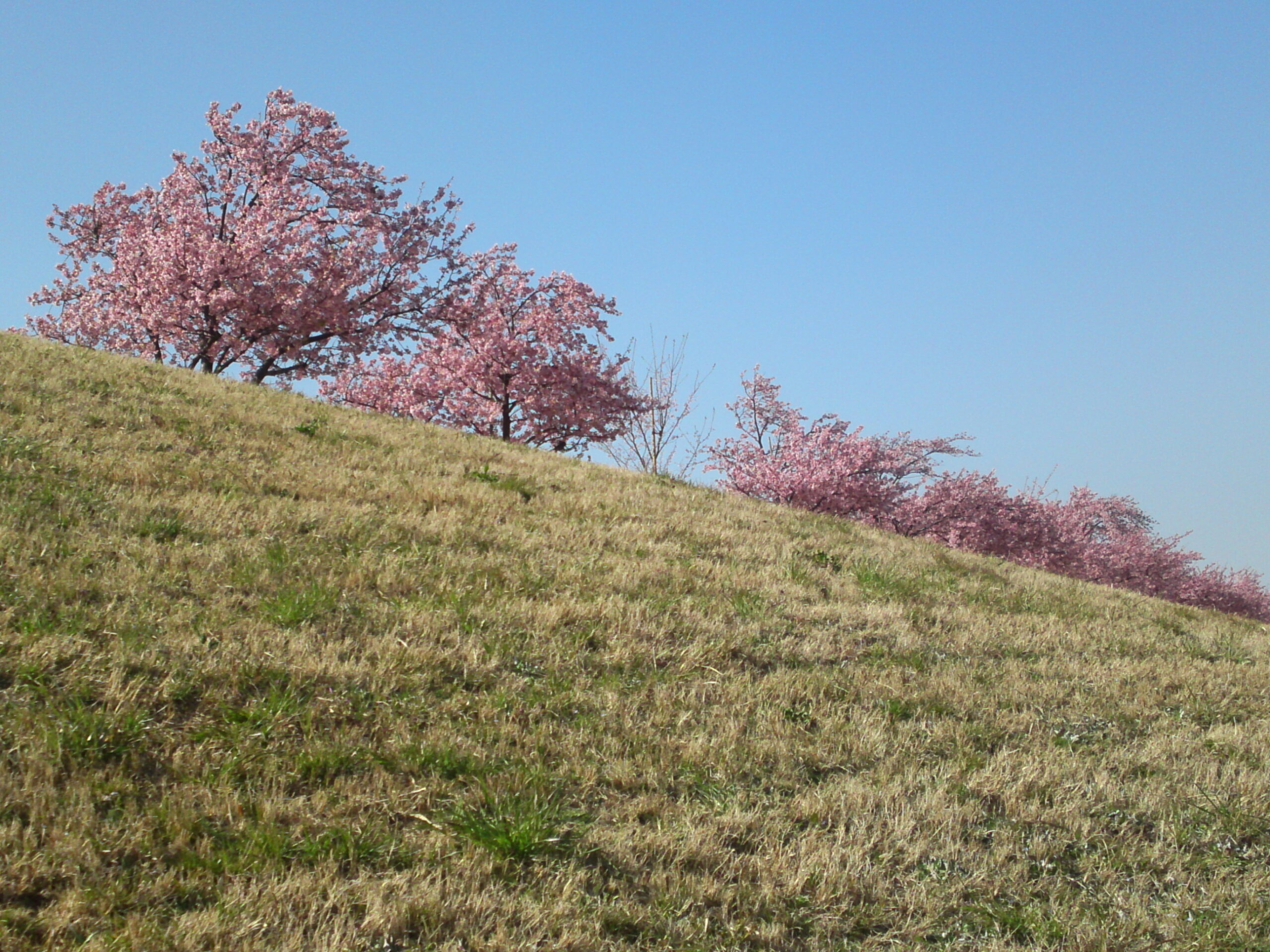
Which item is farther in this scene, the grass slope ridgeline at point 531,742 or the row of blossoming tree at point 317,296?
the row of blossoming tree at point 317,296

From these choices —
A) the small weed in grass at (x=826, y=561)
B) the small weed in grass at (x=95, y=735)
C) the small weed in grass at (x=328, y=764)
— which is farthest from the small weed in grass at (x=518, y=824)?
the small weed in grass at (x=826, y=561)

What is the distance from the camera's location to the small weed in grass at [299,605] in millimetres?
6234

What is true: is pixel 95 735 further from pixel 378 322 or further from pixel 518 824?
pixel 378 322

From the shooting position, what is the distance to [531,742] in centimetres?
533

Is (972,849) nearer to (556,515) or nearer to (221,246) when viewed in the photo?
(556,515)

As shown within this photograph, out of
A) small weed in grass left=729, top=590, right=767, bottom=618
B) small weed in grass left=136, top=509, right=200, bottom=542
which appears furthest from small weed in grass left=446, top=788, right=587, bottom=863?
small weed in grass left=136, top=509, right=200, bottom=542

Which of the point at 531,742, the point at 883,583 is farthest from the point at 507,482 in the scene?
the point at 531,742

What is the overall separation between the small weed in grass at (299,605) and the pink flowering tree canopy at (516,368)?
2239 cm

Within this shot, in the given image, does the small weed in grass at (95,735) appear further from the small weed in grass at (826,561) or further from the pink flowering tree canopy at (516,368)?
the pink flowering tree canopy at (516,368)

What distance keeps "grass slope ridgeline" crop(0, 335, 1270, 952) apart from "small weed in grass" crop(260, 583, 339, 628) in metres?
0.03

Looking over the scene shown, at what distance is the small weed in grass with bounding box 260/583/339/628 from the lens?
623 cm

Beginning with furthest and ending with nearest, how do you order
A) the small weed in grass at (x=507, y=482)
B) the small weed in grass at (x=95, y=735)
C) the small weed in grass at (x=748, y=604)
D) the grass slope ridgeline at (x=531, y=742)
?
1. the small weed in grass at (x=507, y=482)
2. the small weed in grass at (x=748, y=604)
3. the small weed in grass at (x=95, y=735)
4. the grass slope ridgeline at (x=531, y=742)

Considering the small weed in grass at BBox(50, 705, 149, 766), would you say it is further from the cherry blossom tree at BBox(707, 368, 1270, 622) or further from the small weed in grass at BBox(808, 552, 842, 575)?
the cherry blossom tree at BBox(707, 368, 1270, 622)

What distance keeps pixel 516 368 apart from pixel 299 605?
2354 cm
